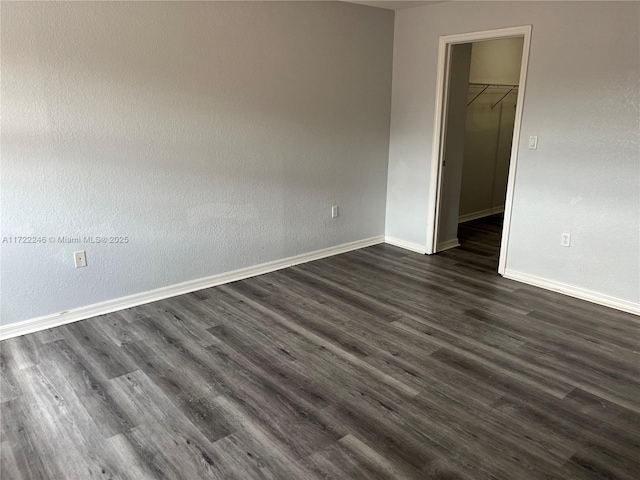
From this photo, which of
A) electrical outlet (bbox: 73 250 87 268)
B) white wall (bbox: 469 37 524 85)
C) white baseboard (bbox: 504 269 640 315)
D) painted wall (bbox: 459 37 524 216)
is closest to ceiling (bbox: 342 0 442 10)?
white wall (bbox: 469 37 524 85)

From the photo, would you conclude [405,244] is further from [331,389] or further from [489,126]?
[331,389]

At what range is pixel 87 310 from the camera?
329 centimetres

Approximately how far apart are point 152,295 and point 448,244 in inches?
117

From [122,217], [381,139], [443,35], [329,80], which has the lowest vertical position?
[122,217]

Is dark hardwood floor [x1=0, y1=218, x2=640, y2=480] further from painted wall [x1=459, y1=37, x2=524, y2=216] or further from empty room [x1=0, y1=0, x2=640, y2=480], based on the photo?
painted wall [x1=459, y1=37, x2=524, y2=216]

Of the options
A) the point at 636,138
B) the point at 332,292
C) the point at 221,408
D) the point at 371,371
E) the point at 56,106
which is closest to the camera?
the point at 221,408

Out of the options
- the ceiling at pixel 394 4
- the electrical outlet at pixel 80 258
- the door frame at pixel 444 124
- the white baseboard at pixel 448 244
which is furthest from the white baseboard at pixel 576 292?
the electrical outlet at pixel 80 258

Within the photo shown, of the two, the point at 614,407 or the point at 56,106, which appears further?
the point at 56,106

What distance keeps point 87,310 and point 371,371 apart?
6.65 feet

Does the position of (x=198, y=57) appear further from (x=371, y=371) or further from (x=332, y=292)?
(x=371, y=371)

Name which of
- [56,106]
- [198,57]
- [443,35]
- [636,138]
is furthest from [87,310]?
[636,138]

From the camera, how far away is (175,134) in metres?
3.42

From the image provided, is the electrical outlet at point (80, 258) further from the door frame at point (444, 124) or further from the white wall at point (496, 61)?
the white wall at point (496, 61)

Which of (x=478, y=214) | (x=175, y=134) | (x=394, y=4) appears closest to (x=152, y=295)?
(x=175, y=134)
